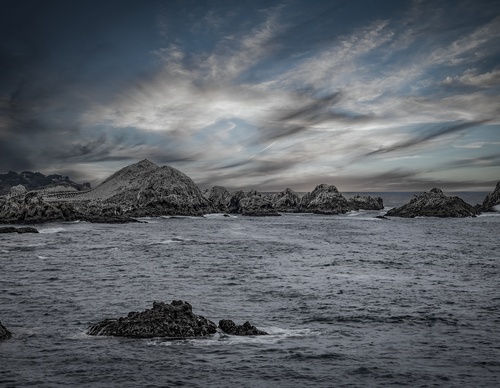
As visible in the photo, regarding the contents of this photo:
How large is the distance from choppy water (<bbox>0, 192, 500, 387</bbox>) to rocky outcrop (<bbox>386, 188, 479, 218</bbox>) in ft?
349

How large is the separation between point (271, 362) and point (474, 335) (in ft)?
33.8

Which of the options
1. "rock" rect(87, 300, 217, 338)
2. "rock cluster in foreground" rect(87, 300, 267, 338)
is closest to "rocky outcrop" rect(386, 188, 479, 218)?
"rock cluster in foreground" rect(87, 300, 267, 338)

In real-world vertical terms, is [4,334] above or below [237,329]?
above

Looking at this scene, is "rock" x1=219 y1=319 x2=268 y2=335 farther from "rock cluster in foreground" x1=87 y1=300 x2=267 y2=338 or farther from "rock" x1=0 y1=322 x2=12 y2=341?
"rock" x1=0 y1=322 x2=12 y2=341

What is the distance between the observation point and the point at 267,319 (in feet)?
74.1

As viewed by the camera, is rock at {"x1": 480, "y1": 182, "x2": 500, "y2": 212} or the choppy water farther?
rock at {"x1": 480, "y1": 182, "x2": 500, "y2": 212}

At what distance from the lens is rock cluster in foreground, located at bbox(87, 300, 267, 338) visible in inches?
725

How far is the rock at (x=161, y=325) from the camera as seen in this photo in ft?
60.4

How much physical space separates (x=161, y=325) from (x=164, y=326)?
0.15 meters

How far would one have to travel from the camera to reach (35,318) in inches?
868

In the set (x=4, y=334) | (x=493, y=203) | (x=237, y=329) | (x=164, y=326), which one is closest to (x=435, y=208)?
(x=493, y=203)

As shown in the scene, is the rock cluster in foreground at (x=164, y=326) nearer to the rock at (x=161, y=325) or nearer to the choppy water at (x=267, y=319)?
the rock at (x=161, y=325)

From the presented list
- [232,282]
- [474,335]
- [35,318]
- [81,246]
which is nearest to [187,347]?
[35,318]

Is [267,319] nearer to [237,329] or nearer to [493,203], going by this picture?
[237,329]
